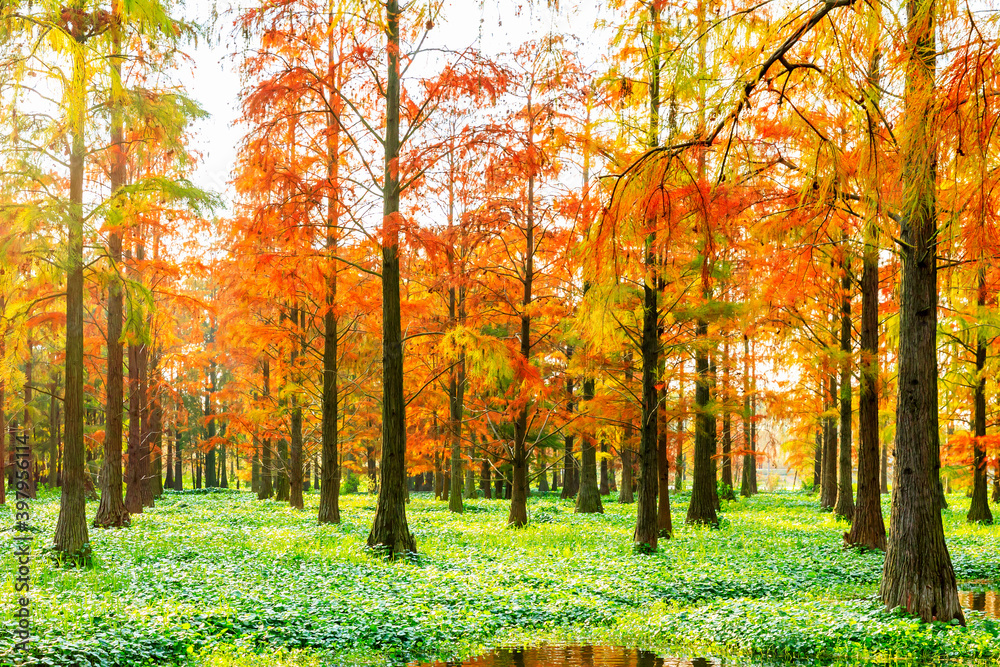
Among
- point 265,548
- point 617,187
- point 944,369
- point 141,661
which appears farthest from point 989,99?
point 944,369

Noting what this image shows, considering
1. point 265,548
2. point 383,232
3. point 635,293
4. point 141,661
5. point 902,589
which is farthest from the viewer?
point 635,293

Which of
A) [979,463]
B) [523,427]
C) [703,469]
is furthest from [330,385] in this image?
[979,463]

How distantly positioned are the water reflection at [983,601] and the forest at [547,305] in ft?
0.29

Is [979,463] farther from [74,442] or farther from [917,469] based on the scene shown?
[74,442]

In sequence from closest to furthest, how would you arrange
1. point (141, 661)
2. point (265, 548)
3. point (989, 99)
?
point (989, 99) → point (141, 661) → point (265, 548)

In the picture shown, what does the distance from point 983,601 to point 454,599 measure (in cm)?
772

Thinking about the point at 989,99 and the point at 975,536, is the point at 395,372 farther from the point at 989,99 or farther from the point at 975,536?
the point at 975,536

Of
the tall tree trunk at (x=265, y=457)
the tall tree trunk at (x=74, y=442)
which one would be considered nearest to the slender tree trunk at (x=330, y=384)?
the tall tree trunk at (x=74, y=442)

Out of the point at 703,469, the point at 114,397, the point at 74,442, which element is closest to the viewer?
the point at 74,442

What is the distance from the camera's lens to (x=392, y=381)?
12.0 m

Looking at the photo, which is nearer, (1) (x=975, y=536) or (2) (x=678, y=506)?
(1) (x=975, y=536)

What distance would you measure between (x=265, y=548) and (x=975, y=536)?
15986 millimetres

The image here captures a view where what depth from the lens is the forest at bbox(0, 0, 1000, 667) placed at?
5.59 metres

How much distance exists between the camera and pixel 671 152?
4977mm
